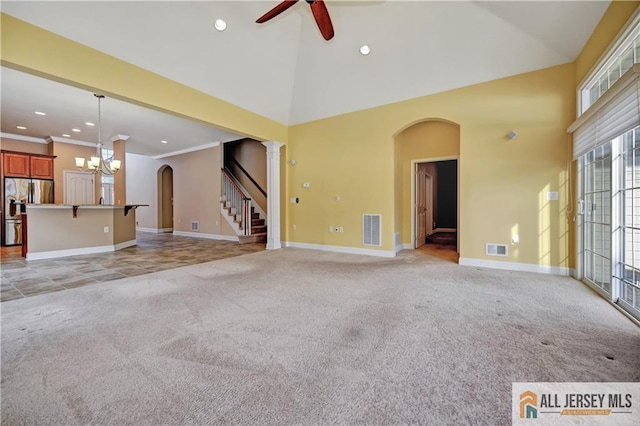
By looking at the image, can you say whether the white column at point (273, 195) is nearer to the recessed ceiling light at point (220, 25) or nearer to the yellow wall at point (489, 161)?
the yellow wall at point (489, 161)

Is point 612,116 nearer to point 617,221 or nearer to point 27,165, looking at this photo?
point 617,221

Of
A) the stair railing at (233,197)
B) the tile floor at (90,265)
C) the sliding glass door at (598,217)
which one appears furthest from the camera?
the stair railing at (233,197)

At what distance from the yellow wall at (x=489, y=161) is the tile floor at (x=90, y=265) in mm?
3062

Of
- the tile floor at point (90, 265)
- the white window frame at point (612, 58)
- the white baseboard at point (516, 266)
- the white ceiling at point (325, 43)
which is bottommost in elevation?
the tile floor at point (90, 265)

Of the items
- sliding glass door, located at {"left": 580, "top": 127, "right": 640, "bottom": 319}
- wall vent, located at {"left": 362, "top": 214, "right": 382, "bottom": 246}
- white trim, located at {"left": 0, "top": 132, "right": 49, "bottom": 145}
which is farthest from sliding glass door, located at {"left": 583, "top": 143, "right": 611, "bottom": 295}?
white trim, located at {"left": 0, "top": 132, "right": 49, "bottom": 145}

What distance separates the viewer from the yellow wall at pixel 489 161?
3.95 m

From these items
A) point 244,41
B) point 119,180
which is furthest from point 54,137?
point 244,41

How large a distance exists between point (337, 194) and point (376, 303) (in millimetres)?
3539

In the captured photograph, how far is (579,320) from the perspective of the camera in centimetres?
239

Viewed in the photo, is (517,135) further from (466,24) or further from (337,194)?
(337,194)

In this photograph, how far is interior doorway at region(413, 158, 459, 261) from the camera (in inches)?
255

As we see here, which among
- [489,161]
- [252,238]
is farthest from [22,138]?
[489,161]

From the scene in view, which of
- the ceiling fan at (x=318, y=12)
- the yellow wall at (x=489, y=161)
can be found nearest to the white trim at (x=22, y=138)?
the yellow wall at (x=489, y=161)

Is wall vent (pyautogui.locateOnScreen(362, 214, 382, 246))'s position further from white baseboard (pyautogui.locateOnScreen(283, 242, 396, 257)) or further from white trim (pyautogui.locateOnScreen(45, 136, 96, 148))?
white trim (pyautogui.locateOnScreen(45, 136, 96, 148))
